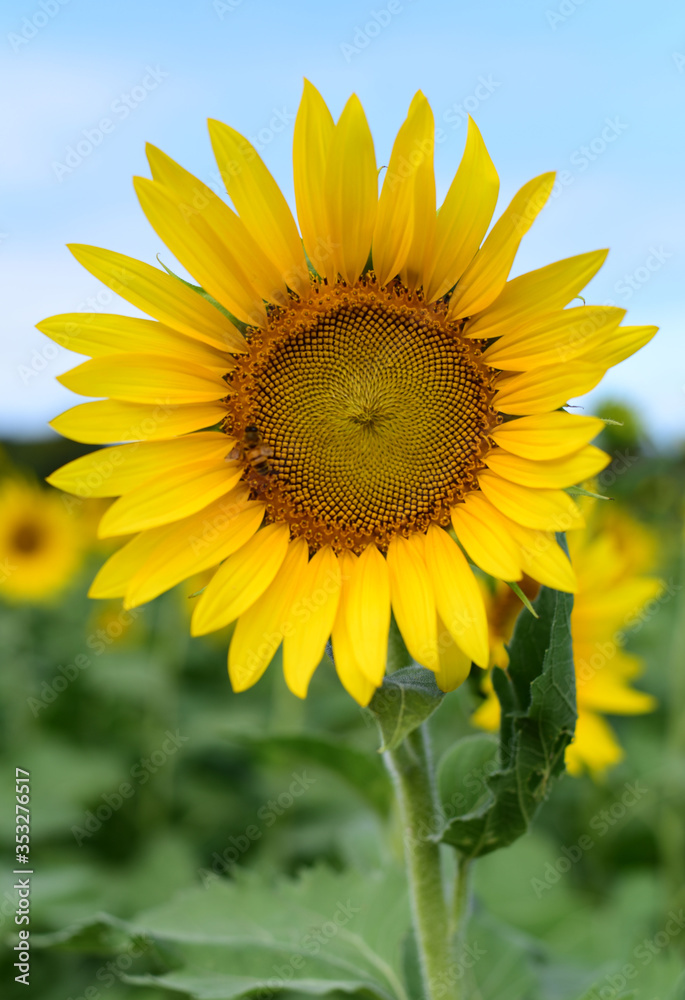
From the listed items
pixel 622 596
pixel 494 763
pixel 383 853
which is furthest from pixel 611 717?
pixel 494 763

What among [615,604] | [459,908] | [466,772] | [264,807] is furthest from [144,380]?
[264,807]

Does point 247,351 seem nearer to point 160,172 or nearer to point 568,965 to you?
point 160,172

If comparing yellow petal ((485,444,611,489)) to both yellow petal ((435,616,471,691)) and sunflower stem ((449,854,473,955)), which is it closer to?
yellow petal ((435,616,471,691))

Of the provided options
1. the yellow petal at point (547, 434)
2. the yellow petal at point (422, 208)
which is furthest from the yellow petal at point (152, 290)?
the yellow petal at point (547, 434)

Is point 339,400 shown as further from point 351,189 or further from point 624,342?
point 624,342

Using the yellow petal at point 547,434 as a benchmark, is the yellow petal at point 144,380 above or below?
above

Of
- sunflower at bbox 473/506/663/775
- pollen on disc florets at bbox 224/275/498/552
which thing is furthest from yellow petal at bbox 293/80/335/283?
sunflower at bbox 473/506/663/775

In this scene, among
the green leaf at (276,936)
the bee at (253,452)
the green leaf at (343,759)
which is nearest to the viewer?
the bee at (253,452)

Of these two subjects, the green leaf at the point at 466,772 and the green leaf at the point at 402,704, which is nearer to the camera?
the green leaf at the point at 402,704

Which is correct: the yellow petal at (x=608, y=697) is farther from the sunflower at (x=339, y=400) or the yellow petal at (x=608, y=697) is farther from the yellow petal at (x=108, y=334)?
the yellow petal at (x=108, y=334)
